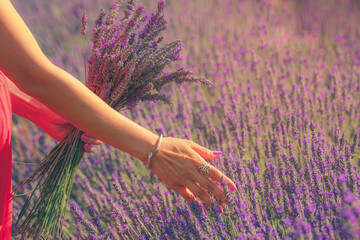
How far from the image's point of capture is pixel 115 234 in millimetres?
1525

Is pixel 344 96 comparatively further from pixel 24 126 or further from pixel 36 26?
pixel 36 26

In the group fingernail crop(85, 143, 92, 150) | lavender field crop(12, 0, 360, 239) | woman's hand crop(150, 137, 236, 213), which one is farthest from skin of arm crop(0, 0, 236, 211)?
fingernail crop(85, 143, 92, 150)

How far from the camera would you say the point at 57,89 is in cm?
112

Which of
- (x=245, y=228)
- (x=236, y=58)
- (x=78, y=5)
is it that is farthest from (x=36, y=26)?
(x=245, y=228)

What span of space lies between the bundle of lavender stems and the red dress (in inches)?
3.3

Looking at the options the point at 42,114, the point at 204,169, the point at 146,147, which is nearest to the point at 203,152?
the point at 204,169

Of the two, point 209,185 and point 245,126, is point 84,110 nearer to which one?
point 209,185

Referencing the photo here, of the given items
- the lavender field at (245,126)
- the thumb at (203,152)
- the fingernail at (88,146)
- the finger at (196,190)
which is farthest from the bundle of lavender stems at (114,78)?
the finger at (196,190)

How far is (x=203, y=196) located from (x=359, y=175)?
586 millimetres

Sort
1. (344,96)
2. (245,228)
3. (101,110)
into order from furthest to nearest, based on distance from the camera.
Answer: (344,96) → (245,228) → (101,110)

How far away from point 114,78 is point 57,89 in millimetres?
293

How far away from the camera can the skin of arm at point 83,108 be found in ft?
3.54

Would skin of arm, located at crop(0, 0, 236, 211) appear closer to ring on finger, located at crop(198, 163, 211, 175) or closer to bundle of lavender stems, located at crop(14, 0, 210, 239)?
ring on finger, located at crop(198, 163, 211, 175)

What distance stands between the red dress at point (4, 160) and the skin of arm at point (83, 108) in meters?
0.25
